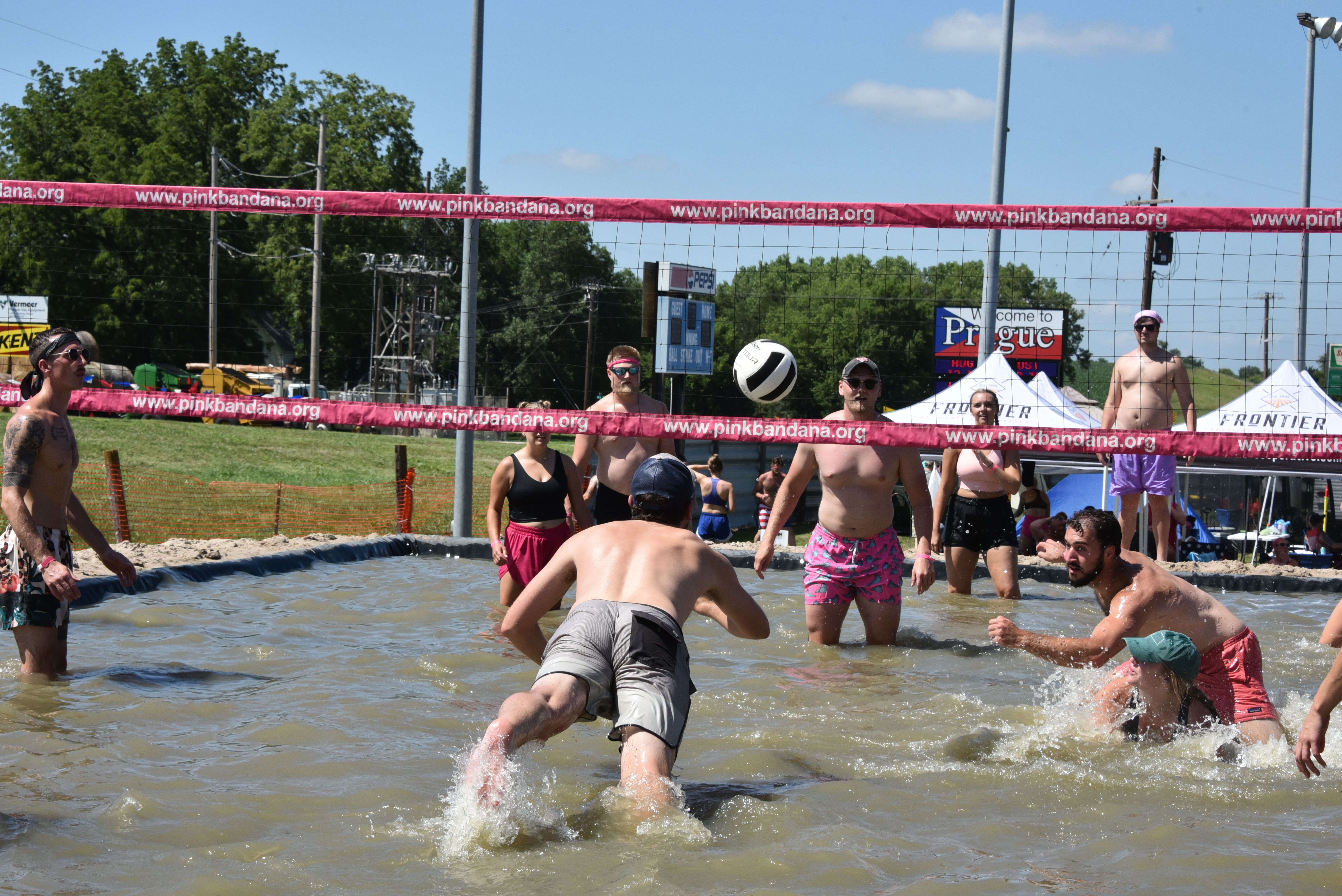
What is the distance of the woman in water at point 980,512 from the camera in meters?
7.95

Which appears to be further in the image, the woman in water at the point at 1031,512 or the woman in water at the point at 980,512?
the woman in water at the point at 1031,512

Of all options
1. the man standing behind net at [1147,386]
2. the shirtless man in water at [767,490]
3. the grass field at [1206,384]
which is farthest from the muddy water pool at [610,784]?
the shirtless man in water at [767,490]

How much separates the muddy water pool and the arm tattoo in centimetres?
91

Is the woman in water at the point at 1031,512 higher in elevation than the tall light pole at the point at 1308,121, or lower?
lower

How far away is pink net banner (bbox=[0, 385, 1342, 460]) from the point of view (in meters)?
6.07

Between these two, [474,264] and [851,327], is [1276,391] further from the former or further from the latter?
[851,327]

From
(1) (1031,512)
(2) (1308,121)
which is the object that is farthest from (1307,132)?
(1) (1031,512)

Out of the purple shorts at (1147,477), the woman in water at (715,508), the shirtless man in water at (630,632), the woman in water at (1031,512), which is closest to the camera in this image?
the shirtless man in water at (630,632)

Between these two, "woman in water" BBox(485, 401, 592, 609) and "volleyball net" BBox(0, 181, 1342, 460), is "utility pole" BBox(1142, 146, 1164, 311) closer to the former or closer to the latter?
"volleyball net" BBox(0, 181, 1342, 460)

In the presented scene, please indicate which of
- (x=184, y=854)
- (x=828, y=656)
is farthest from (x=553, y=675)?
(x=828, y=656)

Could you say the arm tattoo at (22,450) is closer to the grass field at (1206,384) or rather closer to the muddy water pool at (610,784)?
the muddy water pool at (610,784)

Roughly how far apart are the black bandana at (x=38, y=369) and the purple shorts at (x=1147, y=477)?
716 centimetres

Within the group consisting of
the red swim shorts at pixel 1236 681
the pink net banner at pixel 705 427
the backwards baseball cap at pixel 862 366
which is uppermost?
the backwards baseball cap at pixel 862 366

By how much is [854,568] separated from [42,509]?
12.8 feet
